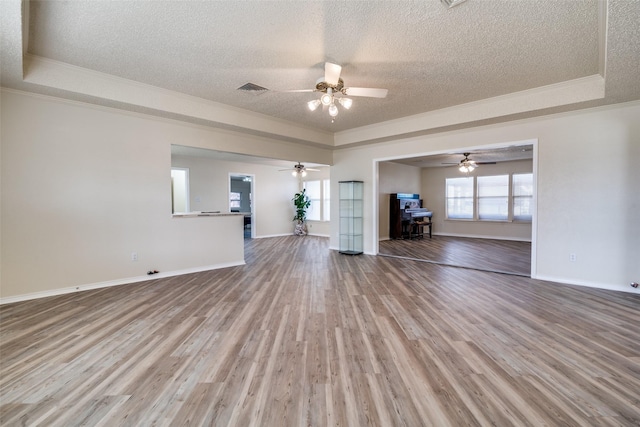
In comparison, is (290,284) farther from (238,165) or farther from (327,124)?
(238,165)

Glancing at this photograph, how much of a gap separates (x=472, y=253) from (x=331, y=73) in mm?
5799

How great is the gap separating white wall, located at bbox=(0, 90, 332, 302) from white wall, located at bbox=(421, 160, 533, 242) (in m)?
8.50

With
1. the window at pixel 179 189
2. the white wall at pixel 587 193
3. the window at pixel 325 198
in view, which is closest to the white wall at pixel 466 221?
the window at pixel 325 198

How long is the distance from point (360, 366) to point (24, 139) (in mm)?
4692

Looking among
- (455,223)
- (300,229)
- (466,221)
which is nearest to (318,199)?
(300,229)

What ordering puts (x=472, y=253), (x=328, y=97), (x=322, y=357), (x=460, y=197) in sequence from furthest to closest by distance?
1. (x=460, y=197)
2. (x=472, y=253)
3. (x=328, y=97)
4. (x=322, y=357)

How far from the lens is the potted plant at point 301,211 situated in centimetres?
1059

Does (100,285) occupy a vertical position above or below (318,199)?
below

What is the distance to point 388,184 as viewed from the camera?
9469mm

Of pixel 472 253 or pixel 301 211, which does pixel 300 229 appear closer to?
pixel 301 211

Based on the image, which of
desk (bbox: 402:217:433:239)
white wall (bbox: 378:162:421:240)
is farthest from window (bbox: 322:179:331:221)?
desk (bbox: 402:217:433:239)

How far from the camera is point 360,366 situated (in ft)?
A: 6.79

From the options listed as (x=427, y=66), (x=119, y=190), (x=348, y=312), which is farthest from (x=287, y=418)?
(x=119, y=190)

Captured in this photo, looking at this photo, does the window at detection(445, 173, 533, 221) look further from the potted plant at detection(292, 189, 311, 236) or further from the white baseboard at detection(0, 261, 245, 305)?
the white baseboard at detection(0, 261, 245, 305)
